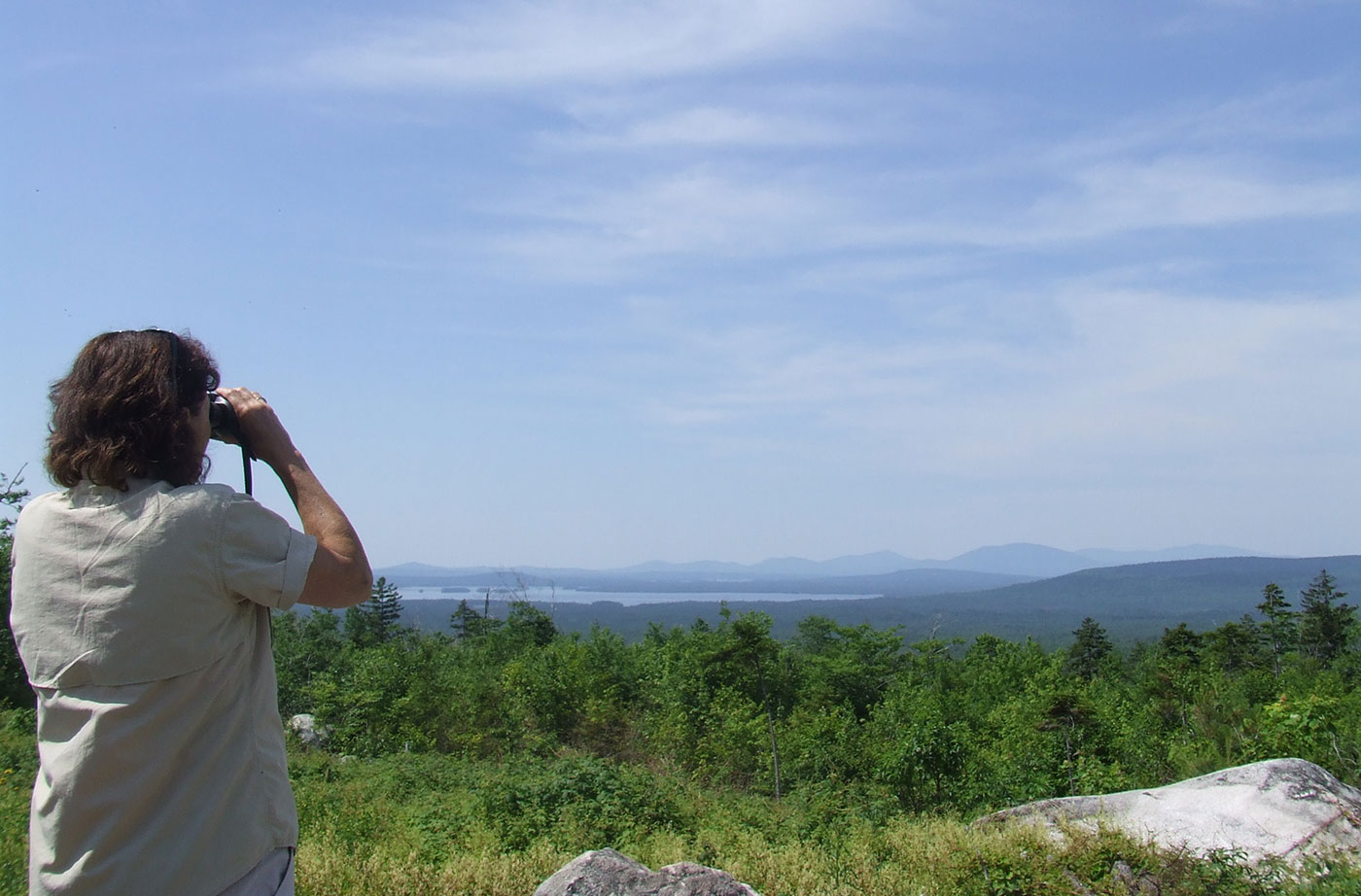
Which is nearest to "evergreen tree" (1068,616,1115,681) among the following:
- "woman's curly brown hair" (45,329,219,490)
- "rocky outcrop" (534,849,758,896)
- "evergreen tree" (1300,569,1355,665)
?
"evergreen tree" (1300,569,1355,665)

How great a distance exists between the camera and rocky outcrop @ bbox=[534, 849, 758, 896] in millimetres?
4656

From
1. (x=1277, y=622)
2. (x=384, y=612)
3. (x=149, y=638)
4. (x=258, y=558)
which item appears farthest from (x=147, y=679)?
(x=384, y=612)

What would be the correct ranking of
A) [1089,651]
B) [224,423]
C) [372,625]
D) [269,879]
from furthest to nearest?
[372,625], [1089,651], [224,423], [269,879]

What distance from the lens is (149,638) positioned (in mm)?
1763

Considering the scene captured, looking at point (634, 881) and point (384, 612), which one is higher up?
point (634, 881)

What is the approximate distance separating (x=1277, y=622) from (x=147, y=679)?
2810cm

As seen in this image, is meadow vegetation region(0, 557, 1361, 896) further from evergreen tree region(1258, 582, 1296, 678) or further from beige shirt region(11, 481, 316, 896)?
beige shirt region(11, 481, 316, 896)

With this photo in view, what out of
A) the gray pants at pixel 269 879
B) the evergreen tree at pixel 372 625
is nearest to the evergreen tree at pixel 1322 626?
the evergreen tree at pixel 372 625

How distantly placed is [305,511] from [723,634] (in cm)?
1928

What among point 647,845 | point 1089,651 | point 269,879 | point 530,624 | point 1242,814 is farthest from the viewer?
point 1089,651

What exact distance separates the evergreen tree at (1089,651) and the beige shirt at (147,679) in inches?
1099

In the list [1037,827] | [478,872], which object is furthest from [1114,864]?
[478,872]

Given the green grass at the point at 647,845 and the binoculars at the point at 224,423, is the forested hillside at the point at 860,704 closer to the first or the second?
the green grass at the point at 647,845

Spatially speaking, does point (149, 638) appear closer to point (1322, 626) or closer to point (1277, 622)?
point (1277, 622)
